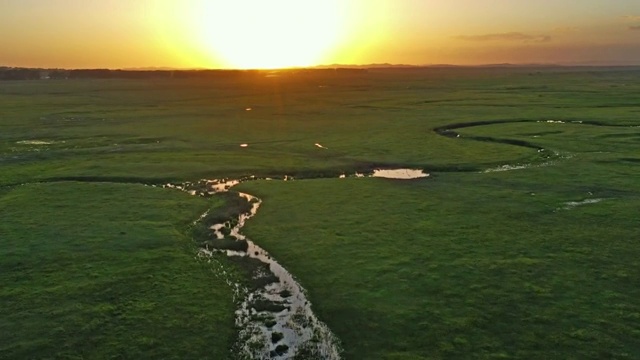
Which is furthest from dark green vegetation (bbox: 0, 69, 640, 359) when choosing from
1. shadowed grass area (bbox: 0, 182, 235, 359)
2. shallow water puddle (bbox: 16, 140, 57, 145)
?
shallow water puddle (bbox: 16, 140, 57, 145)

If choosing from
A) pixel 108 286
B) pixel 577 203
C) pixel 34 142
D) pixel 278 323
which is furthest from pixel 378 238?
pixel 34 142

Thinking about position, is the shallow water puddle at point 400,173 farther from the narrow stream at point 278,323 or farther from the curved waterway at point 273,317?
the narrow stream at point 278,323

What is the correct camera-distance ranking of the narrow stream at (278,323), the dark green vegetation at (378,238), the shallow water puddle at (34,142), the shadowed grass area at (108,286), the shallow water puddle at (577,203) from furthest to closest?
the shallow water puddle at (34,142)
the shallow water puddle at (577,203)
the dark green vegetation at (378,238)
the shadowed grass area at (108,286)
the narrow stream at (278,323)

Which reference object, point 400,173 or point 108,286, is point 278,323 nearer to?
point 108,286

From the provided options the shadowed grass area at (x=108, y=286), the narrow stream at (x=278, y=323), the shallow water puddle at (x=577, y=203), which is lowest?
the narrow stream at (x=278, y=323)

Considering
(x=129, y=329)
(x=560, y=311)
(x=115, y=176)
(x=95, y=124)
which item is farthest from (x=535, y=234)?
(x=95, y=124)

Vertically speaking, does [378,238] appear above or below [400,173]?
below

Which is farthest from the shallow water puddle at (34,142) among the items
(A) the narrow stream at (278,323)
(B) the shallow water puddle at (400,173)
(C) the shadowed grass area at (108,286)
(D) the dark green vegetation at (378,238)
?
(A) the narrow stream at (278,323)

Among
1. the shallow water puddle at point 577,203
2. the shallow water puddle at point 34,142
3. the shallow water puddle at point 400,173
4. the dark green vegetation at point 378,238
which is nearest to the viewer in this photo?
the dark green vegetation at point 378,238
